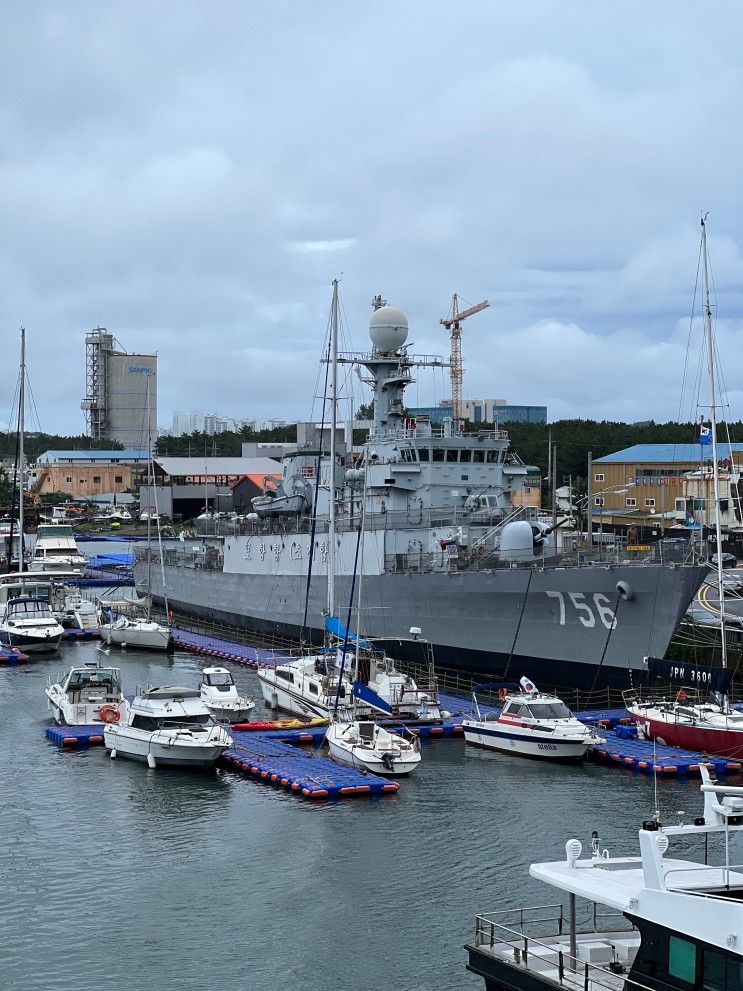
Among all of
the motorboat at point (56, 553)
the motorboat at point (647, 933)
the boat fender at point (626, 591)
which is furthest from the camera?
the motorboat at point (56, 553)

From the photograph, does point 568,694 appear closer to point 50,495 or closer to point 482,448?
point 482,448

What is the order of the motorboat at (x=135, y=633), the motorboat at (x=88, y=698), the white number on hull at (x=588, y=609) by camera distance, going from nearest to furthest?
the motorboat at (x=88, y=698) < the white number on hull at (x=588, y=609) < the motorboat at (x=135, y=633)

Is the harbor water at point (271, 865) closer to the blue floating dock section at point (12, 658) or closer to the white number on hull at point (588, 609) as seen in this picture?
the white number on hull at point (588, 609)

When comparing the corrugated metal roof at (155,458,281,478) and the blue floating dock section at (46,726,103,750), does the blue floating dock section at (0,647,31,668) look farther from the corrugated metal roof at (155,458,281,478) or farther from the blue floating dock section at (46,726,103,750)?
the corrugated metal roof at (155,458,281,478)

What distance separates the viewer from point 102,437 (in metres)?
170

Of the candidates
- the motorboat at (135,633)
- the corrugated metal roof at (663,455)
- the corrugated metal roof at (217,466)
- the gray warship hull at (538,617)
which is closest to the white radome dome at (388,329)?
the gray warship hull at (538,617)

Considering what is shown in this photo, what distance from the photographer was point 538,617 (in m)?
38.4

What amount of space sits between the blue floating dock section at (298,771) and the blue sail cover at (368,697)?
7.69 feet

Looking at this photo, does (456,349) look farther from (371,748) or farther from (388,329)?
(371,748)

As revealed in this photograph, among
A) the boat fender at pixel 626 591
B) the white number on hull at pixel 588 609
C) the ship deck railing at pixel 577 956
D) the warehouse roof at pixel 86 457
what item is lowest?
the ship deck railing at pixel 577 956

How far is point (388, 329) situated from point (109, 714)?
26007mm

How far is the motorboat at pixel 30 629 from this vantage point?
168 ft

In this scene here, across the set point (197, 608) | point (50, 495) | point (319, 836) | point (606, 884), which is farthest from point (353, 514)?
point (50, 495)

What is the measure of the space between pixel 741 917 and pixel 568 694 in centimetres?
2612
